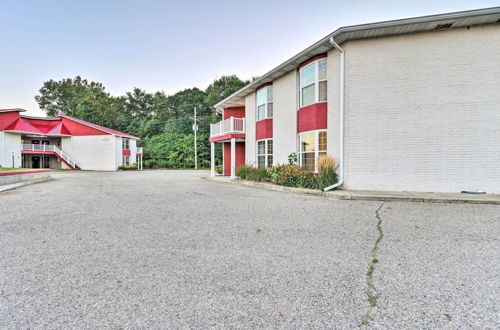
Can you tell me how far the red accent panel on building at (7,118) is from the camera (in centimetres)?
2700

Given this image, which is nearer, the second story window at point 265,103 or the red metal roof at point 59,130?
the second story window at point 265,103

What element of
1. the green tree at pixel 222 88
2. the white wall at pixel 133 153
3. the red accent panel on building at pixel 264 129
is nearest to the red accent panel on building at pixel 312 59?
the red accent panel on building at pixel 264 129

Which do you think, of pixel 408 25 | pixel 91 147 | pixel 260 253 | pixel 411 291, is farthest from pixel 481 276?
pixel 91 147

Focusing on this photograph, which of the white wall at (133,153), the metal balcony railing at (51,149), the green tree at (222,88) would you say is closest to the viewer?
the metal balcony railing at (51,149)

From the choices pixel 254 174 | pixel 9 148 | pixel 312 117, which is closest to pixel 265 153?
pixel 254 174

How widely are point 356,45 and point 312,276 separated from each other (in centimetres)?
938

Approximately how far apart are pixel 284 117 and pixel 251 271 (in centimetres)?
1102

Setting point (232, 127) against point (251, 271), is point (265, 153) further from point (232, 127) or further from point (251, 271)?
point (251, 271)

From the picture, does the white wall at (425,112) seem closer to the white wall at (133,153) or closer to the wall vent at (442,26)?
the wall vent at (442,26)

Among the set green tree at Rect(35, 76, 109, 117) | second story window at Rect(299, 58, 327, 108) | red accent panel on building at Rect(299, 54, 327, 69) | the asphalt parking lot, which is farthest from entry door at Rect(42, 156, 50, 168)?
red accent panel on building at Rect(299, 54, 327, 69)

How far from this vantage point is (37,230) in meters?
4.71

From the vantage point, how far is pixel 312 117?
10.8 meters

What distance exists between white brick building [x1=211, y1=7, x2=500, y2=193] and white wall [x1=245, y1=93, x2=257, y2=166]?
6.13m

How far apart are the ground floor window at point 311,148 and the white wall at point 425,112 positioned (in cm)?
150
